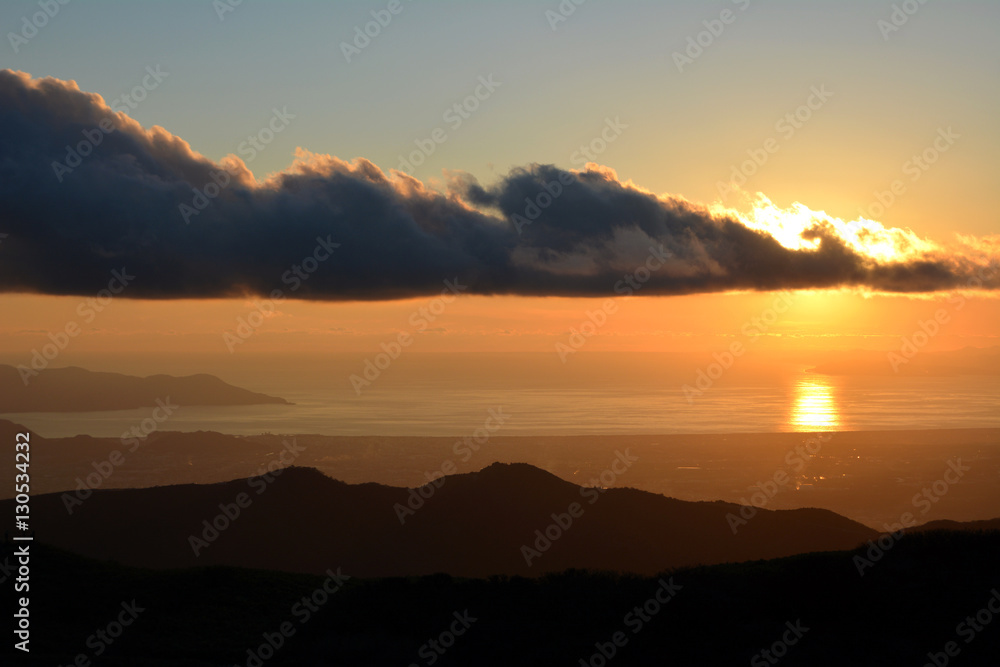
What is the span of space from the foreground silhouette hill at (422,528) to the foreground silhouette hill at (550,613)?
4369 centimetres

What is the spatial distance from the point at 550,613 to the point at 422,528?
57.6 metres

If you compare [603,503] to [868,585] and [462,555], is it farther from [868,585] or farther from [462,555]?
[868,585]

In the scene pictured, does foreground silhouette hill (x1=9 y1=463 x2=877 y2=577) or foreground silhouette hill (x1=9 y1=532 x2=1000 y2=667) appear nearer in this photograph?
foreground silhouette hill (x1=9 y1=532 x2=1000 y2=667)

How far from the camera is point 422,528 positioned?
82250mm

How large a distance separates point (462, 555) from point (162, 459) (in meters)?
139

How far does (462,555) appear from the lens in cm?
7781

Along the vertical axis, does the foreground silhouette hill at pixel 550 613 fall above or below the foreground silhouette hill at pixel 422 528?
above

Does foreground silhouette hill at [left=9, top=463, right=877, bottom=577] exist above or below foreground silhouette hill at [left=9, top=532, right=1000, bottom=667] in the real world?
below

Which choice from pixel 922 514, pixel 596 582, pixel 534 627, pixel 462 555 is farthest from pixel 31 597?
pixel 922 514

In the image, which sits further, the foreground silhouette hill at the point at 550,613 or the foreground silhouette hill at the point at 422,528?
the foreground silhouette hill at the point at 422,528

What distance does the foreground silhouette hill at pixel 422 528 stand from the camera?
76.4 metres

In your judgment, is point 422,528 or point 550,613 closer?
point 550,613

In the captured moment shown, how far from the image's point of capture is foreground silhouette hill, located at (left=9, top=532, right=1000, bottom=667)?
2288cm

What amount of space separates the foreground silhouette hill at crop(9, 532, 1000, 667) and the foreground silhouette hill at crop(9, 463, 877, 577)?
143ft
